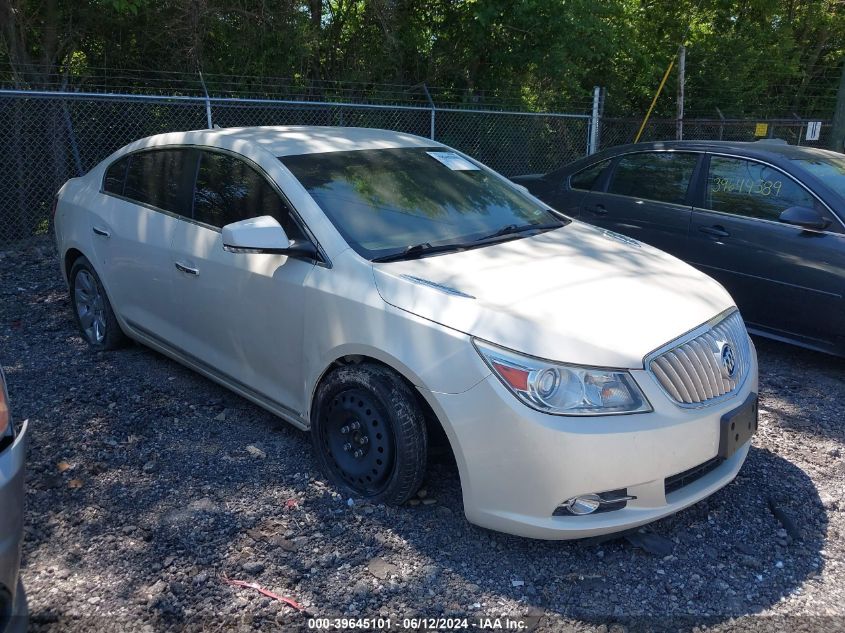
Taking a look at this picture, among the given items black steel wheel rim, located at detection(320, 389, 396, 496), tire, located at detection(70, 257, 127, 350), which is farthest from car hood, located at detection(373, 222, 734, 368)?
tire, located at detection(70, 257, 127, 350)

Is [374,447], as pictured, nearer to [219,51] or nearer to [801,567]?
[801,567]

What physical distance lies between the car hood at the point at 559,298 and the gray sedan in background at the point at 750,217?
1740 mm

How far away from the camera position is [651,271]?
3602 millimetres

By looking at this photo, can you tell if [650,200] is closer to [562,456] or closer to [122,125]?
[562,456]

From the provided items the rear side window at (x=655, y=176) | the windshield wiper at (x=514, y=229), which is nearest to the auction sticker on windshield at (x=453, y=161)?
the windshield wiper at (x=514, y=229)

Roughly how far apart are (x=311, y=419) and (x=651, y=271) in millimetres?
1787

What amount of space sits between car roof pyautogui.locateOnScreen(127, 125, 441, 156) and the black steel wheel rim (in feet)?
4.73

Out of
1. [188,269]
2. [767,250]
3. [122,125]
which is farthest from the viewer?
[122,125]

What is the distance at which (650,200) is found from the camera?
6094 millimetres

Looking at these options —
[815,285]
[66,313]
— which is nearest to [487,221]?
[815,285]

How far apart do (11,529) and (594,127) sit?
11.0m

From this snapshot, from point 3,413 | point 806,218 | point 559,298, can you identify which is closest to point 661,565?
point 559,298

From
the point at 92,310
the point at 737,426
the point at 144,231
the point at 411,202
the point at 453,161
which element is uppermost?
the point at 453,161

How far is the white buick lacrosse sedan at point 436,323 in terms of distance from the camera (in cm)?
284
